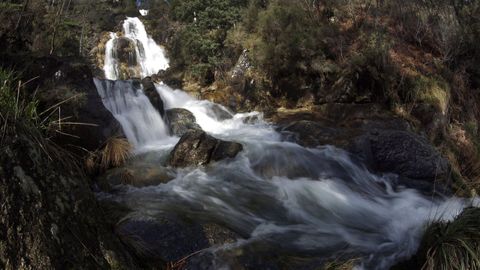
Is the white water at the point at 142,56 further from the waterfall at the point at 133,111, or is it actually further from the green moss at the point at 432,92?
the green moss at the point at 432,92

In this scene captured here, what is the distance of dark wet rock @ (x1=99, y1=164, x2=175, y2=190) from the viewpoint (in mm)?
7117

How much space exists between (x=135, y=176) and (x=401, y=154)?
18.6ft

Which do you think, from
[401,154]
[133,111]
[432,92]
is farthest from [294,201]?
[432,92]

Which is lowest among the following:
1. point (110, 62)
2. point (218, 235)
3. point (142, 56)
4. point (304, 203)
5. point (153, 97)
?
point (304, 203)

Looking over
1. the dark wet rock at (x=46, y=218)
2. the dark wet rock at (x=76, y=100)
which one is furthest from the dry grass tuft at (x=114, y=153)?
the dark wet rock at (x=46, y=218)

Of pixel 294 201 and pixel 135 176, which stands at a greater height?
pixel 135 176

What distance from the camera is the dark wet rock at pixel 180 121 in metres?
11.9

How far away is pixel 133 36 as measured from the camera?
1003 inches

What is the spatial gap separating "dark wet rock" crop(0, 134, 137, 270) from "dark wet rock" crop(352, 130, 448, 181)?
22.2ft

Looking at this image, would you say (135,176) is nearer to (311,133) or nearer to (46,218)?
(46,218)

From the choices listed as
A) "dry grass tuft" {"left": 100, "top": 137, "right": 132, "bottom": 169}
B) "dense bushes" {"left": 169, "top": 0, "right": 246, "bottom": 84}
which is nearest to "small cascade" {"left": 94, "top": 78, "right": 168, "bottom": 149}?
"dry grass tuft" {"left": 100, "top": 137, "right": 132, "bottom": 169}

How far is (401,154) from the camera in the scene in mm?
8938

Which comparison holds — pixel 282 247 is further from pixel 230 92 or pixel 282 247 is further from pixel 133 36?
pixel 133 36

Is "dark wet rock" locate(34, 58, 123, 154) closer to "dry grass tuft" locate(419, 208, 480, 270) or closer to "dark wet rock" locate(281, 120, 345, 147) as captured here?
"dark wet rock" locate(281, 120, 345, 147)
